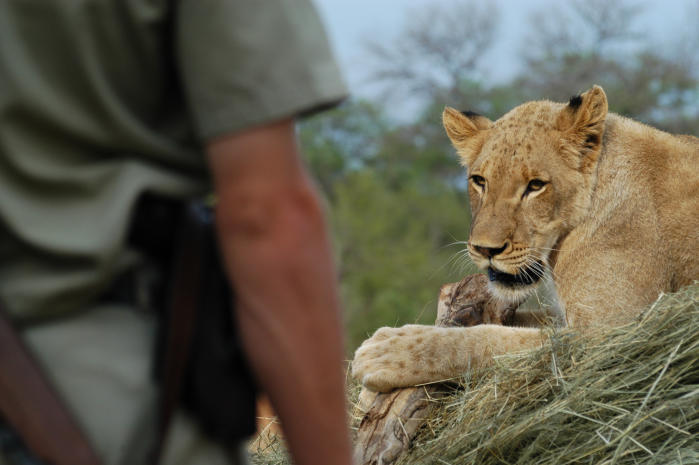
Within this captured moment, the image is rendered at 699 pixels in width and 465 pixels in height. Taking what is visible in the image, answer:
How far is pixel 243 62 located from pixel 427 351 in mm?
2320

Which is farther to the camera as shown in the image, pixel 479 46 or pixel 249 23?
pixel 479 46

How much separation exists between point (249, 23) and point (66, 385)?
22.2 inches

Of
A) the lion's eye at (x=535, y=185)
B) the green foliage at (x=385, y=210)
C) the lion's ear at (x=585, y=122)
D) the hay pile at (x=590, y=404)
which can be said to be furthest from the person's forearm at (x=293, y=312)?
the green foliage at (x=385, y=210)

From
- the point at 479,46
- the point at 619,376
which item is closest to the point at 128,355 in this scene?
the point at 619,376

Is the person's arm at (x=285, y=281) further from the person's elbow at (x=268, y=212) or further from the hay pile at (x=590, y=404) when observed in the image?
the hay pile at (x=590, y=404)

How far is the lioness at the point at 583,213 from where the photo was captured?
11.9ft

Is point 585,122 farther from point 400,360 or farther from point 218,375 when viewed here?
point 218,375

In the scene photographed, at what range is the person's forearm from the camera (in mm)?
1140

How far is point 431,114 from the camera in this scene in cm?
2698

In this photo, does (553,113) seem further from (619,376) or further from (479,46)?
(479,46)

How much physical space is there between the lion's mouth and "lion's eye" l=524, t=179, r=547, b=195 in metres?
0.32

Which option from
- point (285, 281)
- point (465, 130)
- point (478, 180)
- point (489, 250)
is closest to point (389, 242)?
point (465, 130)

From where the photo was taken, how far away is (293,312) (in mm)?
1165

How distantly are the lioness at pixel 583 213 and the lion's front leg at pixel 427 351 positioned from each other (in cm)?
3
